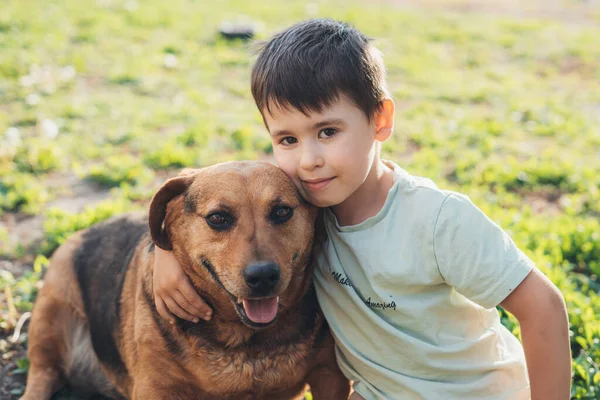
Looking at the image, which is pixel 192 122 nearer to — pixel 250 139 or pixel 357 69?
pixel 250 139

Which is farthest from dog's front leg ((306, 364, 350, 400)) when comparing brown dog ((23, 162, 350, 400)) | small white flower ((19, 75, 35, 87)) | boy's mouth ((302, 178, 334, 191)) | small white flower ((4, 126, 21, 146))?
small white flower ((19, 75, 35, 87))

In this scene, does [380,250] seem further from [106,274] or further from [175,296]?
[106,274]

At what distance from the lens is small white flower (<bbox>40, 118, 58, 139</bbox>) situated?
7.13 meters

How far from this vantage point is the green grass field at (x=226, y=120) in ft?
16.4

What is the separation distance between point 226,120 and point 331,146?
16.9ft

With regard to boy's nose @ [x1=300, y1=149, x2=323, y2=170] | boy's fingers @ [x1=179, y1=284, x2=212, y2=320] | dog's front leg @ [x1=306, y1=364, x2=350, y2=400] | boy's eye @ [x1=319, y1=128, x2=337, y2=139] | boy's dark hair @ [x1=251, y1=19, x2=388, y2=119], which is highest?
boy's dark hair @ [x1=251, y1=19, x2=388, y2=119]

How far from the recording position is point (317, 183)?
122 inches

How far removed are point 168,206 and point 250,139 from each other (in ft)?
13.5

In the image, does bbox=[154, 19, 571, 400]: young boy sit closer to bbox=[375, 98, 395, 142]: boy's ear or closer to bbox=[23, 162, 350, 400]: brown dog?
bbox=[375, 98, 395, 142]: boy's ear

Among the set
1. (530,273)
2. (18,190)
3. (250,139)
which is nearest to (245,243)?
(530,273)

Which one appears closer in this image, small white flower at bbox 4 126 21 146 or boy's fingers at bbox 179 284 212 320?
boy's fingers at bbox 179 284 212 320

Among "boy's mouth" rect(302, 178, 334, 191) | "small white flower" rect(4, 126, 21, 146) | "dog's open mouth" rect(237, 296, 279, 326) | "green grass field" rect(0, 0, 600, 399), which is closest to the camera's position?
"dog's open mouth" rect(237, 296, 279, 326)

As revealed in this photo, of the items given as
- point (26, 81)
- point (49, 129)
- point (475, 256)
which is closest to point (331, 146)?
point (475, 256)

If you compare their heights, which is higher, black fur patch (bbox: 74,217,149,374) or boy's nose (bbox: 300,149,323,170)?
boy's nose (bbox: 300,149,323,170)
